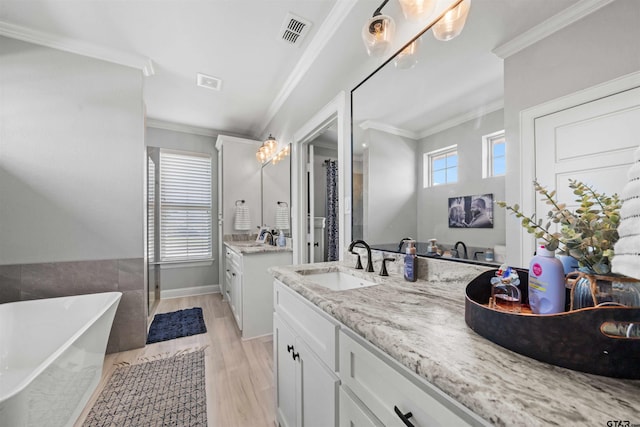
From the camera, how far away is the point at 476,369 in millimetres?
468

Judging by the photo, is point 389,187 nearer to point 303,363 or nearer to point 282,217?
point 303,363

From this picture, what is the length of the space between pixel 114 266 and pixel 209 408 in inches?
60.5

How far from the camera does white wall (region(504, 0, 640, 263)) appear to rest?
64 centimetres

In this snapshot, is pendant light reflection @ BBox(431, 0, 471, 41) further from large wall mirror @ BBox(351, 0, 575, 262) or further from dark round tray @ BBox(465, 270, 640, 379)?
dark round tray @ BBox(465, 270, 640, 379)

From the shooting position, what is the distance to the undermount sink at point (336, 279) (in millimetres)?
1398

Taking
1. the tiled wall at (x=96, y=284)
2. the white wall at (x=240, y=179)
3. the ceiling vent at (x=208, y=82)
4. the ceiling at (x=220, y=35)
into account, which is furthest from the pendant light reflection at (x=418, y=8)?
the white wall at (x=240, y=179)

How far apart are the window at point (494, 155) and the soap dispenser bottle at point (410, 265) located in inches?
17.6

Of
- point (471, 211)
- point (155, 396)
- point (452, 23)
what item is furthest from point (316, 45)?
point (155, 396)

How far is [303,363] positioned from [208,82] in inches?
108

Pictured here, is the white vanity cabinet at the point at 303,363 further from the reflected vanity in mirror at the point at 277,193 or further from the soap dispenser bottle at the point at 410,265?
the reflected vanity in mirror at the point at 277,193

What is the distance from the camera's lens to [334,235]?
236 cm

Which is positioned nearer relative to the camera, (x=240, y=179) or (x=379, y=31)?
(x=379, y=31)

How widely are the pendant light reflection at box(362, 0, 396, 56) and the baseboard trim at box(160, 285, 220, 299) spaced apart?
389 centimetres

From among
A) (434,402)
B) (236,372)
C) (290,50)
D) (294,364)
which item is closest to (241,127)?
(290,50)
